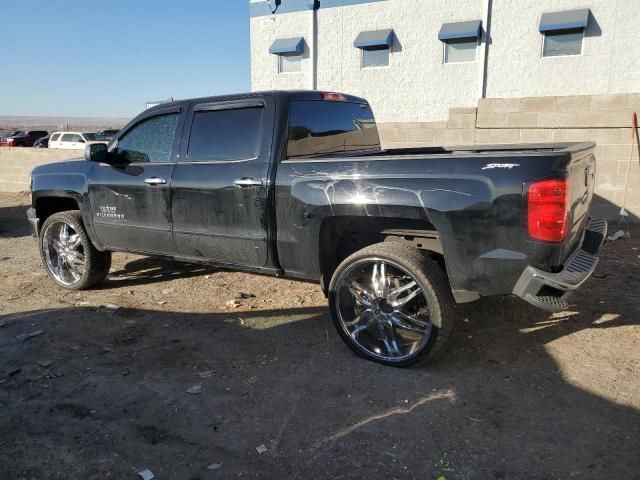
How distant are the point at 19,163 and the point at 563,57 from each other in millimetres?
14876

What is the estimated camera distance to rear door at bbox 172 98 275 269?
13.9 ft

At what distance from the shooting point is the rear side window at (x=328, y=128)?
4320 mm

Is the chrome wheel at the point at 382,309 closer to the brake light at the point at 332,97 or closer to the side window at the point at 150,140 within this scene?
the brake light at the point at 332,97

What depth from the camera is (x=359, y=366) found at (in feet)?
12.4

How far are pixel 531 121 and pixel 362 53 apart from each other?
30.3 ft

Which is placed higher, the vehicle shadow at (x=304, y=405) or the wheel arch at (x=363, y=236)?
the wheel arch at (x=363, y=236)

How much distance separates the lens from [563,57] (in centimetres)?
1402

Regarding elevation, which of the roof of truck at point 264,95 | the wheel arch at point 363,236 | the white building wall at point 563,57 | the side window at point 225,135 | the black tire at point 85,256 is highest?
the white building wall at point 563,57

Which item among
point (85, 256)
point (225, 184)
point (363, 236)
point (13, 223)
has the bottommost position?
point (13, 223)

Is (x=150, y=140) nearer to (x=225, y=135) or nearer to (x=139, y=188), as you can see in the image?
(x=139, y=188)

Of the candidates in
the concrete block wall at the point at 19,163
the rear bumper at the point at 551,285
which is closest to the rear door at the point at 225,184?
the rear bumper at the point at 551,285

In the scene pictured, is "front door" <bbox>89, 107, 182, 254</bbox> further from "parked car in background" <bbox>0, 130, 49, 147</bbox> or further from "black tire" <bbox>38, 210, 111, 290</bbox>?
"parked car in background" <bbox>0, 130, 49, 147</bbox>

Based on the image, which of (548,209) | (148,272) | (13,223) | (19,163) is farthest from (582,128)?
(19,163)

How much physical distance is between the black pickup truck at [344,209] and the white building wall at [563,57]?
10941 mm
